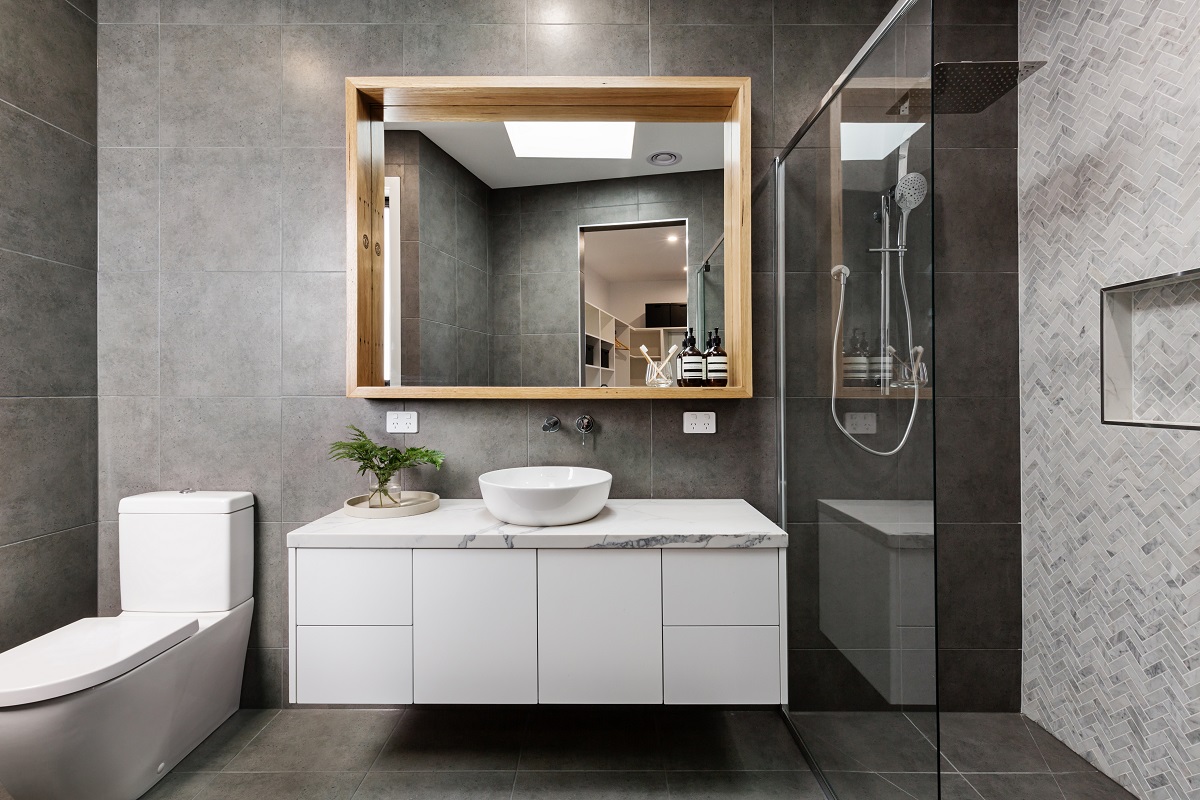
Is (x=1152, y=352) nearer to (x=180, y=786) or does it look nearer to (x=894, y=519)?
(x=894, y=519)

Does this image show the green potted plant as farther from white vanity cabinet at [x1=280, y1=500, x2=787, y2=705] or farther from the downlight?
the downlight

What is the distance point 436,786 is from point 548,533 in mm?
847

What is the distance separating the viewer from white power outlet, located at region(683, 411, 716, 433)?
6.61 feet

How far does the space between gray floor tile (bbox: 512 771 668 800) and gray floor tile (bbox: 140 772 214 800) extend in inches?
37.3

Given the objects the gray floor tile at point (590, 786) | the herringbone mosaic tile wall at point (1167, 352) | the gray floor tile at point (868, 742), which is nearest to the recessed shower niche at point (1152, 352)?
the herringbone mosaic tile wall at point (1167, 352)

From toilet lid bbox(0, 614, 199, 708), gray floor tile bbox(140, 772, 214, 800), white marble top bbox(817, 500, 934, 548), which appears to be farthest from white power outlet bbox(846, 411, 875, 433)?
gray floor tile bbox(140, 772, 214, 800)

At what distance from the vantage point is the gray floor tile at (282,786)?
159 cm

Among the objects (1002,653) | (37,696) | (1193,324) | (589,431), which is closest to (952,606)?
(1002,653)

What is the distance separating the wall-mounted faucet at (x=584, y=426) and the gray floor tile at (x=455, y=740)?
1023mm

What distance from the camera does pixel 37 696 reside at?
1250 millimetres

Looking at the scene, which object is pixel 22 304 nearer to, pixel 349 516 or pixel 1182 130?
pixel 349 516

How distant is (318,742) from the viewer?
6.04 ft

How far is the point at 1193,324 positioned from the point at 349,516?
2465 mm

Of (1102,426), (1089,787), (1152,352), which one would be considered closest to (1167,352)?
(1152,352)
